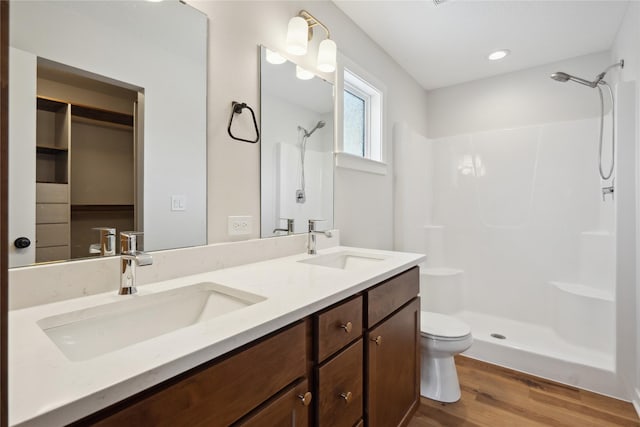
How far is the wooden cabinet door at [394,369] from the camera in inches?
45.7

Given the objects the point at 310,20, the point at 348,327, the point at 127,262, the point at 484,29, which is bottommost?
the point at 348,327

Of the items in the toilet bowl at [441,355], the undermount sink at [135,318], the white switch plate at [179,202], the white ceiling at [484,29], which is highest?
the white ceiling at [484,29]

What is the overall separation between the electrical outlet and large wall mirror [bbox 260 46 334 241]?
8 centimetres

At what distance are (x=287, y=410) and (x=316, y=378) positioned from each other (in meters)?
0.14

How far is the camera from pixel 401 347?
4.51 feet

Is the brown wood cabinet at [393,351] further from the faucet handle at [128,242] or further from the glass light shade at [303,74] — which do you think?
the glass light shade at [303,74]

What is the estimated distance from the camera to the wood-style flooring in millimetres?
1640

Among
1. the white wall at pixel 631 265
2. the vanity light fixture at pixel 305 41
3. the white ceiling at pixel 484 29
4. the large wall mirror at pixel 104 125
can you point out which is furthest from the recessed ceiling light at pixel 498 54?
the large wall mirror at pixel 104 125

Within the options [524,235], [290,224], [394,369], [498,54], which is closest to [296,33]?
[290,224]

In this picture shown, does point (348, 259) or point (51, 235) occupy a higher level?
point (51, 235)

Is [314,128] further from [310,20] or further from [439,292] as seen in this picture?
[439,292]

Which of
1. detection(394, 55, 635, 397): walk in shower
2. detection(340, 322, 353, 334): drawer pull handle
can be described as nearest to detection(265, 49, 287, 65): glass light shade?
detection(340, 322, 353, 334): drawer pull handle

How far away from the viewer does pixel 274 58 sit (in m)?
1.50

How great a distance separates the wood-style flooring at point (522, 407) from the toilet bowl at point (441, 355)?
57 millimetres
